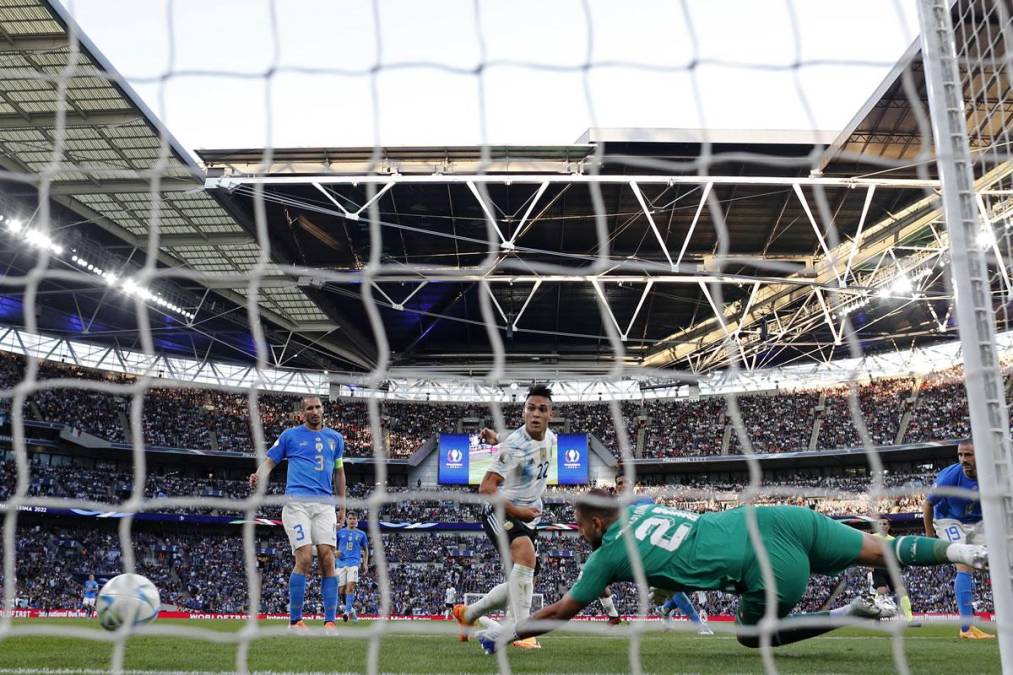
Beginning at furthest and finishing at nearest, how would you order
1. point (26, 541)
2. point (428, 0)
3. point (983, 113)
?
1. point (26, 541)
2. point (983, 113)
3. point (428, 0)

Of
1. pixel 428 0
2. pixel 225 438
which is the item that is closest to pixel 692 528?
pixel 428 0

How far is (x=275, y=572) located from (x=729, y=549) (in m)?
29.8

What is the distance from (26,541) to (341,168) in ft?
69.1

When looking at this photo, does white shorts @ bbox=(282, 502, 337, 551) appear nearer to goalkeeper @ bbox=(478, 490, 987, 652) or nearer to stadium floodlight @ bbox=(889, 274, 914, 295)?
goalkeeper @ bbox=(478, 490, 987, 652)

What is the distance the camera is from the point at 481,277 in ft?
16.7

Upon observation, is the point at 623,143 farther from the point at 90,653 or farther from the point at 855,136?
the point at 90,653

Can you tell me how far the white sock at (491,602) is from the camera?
5.46 metres

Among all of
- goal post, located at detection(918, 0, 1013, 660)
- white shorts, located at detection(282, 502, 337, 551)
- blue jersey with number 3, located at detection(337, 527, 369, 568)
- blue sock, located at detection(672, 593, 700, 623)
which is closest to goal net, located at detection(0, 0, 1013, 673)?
goal post, located at detection(918, 0, 1013, 660)

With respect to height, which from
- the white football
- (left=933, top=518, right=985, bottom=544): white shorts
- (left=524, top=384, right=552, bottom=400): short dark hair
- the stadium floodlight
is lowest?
(left=933, top=518, right=985, bottom=544): white shorts

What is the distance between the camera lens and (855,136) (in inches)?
621

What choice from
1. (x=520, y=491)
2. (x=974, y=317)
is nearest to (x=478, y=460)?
(x=520, y=491)

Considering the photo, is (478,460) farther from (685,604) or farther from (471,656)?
(471,656)

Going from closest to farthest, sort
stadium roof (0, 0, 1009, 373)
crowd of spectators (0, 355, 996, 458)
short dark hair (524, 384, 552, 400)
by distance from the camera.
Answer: short dark hair (524, 384, 552, 400), stadium roof (0, 0, 1009, 373), crowd of spectators (0, 355, 996, 458)

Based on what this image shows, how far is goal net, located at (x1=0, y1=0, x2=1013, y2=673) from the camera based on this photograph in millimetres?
3725
